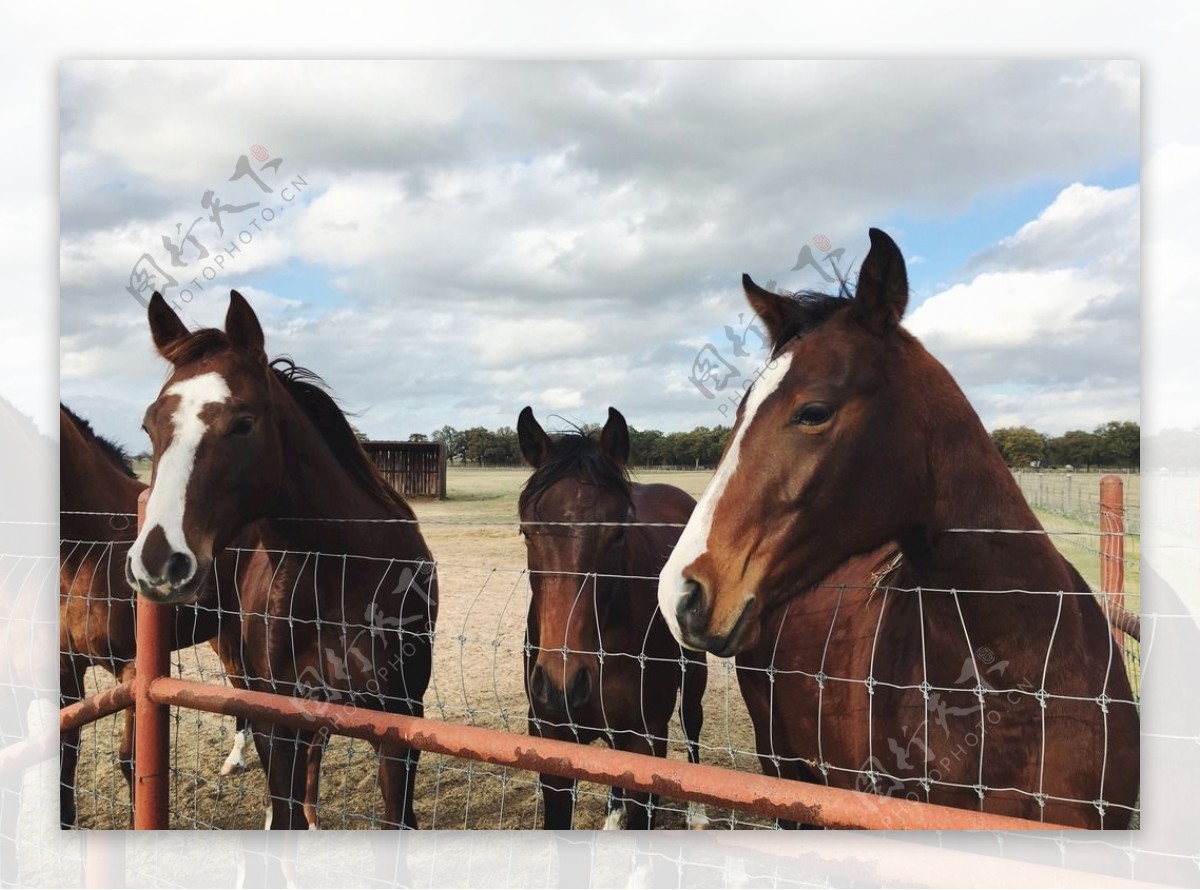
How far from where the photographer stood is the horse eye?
1529 mm

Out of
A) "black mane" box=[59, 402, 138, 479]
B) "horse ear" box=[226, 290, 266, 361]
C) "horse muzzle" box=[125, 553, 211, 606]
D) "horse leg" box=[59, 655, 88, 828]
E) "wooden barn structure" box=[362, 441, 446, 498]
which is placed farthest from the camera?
"wooden barn structure" box=[362, 441, 446, 498]

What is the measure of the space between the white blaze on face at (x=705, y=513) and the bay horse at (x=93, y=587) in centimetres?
193

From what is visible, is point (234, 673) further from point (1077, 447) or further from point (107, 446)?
point (1077, 447)

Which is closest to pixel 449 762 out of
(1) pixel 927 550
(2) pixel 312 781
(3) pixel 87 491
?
(2) pixel 312 781

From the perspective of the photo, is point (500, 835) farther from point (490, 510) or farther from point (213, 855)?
point (490, 510)

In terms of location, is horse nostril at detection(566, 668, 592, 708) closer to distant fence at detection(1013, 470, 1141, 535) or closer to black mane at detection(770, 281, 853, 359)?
black mane at detection(770, 281, 853, 359)

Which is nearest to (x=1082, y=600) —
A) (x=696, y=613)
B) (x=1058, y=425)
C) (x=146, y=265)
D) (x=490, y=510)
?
(x=696, y=613)

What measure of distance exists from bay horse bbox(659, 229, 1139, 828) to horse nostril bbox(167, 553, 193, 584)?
3.91ft

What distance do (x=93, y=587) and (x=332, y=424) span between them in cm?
118

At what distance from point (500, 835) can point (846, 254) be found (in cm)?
208

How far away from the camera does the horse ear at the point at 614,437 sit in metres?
2.43

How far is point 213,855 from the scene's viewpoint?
2406 mm

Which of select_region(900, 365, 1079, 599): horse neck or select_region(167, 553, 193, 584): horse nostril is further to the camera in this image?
select_region(167, 553, 193, 584): horse nostril

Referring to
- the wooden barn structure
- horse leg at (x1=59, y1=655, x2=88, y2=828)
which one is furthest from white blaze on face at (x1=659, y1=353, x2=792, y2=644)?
horse leg at (x1=59, y1=655, x2=88, y2=828)
